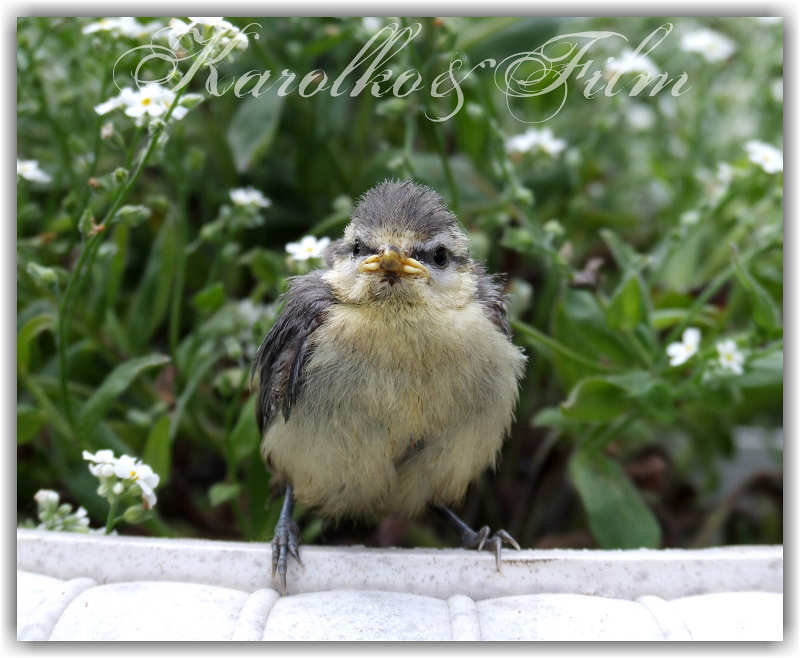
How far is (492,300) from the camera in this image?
5.79ft

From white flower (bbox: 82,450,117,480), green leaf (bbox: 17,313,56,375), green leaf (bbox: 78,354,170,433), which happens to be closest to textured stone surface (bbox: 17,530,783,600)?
white flower (bbox: 82,450,117,480)

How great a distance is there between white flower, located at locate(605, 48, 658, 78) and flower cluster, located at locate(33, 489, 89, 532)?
1404 mm

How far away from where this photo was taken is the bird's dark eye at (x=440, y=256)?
1.65m

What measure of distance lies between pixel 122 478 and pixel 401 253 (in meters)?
0.62

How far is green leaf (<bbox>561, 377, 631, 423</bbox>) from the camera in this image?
6.09ft

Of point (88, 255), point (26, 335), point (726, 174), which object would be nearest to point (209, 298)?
point (88, 255)

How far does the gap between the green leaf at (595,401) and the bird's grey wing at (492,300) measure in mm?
197

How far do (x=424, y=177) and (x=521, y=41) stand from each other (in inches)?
15.0

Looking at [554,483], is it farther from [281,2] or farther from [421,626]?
[281,2]

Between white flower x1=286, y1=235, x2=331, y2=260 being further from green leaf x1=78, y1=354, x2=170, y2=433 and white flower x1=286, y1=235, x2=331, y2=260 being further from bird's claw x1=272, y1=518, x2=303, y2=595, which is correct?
bird's claw x1=272, y1=518, x2=303, y2=595

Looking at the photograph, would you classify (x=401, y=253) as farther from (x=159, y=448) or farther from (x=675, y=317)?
(x=675, y=317)

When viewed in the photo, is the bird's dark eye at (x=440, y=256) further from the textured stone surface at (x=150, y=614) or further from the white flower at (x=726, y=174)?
the white flower at (x=726, y=174)

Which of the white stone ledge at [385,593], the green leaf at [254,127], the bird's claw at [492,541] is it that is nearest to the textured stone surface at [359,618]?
the white stone ledge at [385,593]

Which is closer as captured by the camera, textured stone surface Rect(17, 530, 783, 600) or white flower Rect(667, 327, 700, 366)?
textured stone surface Rect(17, 530, 783, 600)
